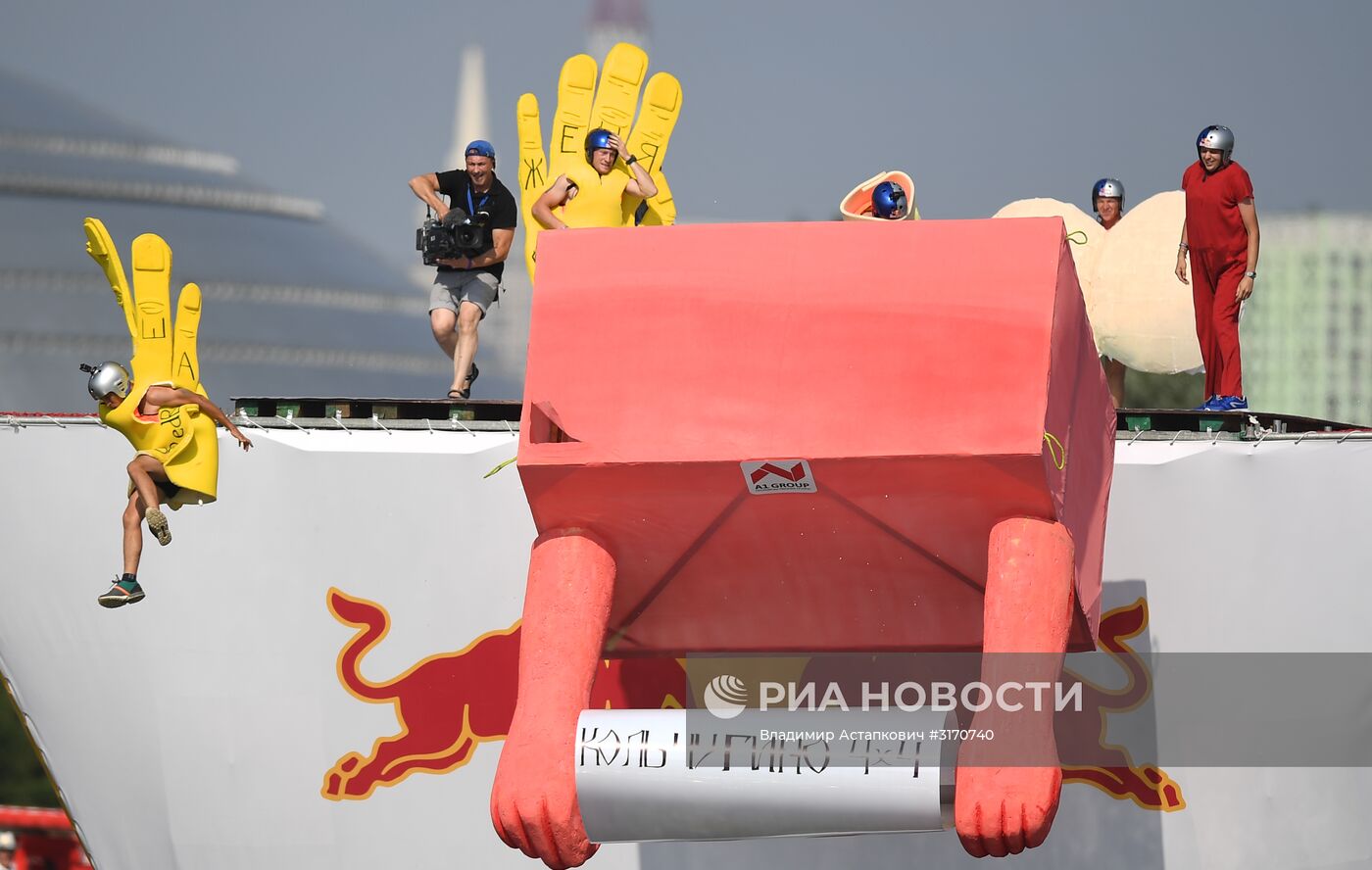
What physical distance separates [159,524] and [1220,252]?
559 cm

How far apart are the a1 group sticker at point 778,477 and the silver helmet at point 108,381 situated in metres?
3.74

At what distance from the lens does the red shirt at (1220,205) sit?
10656mm

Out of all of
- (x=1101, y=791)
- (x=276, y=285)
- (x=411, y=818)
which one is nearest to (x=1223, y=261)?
(x=1101, y=791)

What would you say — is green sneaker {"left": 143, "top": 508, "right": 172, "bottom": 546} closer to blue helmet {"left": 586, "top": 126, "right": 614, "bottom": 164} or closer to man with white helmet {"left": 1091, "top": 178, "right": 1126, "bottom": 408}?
blue helmet {"left": 586, "top": 126, "right": 614, "bottom": 164}

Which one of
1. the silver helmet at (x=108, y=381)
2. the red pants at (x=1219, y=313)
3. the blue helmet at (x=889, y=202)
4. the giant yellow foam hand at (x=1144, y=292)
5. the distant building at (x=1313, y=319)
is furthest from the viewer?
the distant building at (x=1313, y=319)

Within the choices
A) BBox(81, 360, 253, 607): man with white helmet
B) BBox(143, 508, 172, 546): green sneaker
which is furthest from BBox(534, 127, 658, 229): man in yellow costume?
BBox(143, 508, 172, 546): green sneaker

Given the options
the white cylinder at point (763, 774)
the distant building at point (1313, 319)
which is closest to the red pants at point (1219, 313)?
the white cylinder at point (763, 774)

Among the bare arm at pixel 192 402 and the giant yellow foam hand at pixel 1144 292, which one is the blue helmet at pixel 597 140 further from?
the giant yellow foam hand at pixel 1144 292

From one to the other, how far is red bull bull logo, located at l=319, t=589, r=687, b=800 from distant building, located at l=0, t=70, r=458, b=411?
49072 mm

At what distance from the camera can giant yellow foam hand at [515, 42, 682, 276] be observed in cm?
1220

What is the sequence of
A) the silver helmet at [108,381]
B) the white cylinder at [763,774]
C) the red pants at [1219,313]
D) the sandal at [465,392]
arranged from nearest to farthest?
1. the white cylinder at [763,774]
2. the silver helmet at [108,381]
3. the red pants at [1219,313]
4. the sandal at [465,392]

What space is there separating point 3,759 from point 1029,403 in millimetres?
39597

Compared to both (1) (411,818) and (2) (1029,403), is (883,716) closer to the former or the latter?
(2) (1029,403)

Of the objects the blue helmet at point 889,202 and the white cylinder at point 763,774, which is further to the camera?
the blue helmet at point 889,202
